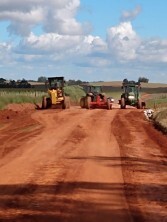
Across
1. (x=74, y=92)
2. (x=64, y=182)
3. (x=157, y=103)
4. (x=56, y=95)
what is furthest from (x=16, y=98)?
(x=64, y=182)

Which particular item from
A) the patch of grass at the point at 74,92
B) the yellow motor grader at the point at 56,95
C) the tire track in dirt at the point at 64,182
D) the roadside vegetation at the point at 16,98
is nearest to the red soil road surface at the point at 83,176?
the tire track in dirt at the point at 64,182

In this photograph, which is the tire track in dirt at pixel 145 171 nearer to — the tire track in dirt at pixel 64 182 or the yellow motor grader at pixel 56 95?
the tire track in dirt at pixel 64 182

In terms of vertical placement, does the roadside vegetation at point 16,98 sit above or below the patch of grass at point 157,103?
above

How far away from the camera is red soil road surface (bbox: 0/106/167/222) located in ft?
30.0

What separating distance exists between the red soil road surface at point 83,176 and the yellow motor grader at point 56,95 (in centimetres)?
1976

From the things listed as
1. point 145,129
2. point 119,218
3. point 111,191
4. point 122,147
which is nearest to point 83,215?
point 119,218

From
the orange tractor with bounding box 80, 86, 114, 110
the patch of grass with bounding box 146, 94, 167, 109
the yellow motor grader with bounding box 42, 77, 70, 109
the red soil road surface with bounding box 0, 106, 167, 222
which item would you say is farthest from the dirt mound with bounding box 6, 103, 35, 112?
the red soil road surface with bounding box 0, 106, 167, 222

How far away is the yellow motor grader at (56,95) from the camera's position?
43.5 m

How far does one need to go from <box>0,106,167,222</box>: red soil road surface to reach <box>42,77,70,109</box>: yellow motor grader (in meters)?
19.8

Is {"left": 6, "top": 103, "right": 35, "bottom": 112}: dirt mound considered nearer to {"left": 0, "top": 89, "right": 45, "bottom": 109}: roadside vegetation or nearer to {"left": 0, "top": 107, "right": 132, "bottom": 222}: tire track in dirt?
{"left": 0, "top": 89, "right": 45, "bottom": 109}: roadside vegetation

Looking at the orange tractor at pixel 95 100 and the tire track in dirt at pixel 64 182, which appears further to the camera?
the orange tractor at pixel 95 100

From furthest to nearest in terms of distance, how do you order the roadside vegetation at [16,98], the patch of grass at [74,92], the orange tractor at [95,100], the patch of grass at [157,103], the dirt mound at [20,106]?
the patch of grass at [74,92] < the roadside vegetation at [16,98] < the dirt mound at [20,106] < the patch of grass at [157,103] < the orange tractor at [95,100]

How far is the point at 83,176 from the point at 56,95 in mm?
31614

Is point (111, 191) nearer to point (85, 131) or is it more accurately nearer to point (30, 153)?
point (30, 153)
